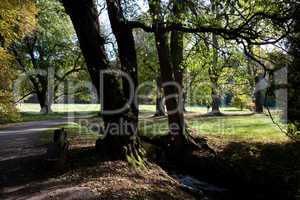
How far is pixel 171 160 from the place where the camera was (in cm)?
1686

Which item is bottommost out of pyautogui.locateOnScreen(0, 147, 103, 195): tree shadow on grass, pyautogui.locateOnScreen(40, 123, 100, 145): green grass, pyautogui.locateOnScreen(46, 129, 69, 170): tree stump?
pyautogui.locateOnScreen(0, 147, 103, 195): tree shadow on grass

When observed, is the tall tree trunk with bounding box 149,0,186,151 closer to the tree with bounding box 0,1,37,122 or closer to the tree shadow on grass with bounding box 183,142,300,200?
the tree shadow on grass with bounding box 183,142,300,200

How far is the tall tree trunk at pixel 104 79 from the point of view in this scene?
39.3 feet

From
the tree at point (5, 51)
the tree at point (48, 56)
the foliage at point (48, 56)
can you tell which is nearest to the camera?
the tree at point (5, 51)

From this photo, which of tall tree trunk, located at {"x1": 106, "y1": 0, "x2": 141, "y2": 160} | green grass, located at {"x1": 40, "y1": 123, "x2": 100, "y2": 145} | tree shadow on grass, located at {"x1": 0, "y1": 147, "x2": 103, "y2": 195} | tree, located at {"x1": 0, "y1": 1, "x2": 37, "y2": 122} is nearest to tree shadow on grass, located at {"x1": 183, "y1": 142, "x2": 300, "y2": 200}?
tall tree trunk, located at {"x1": 106, "y1": 0, "x2": 141, "y2": 160}

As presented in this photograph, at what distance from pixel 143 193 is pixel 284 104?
8.52 meters

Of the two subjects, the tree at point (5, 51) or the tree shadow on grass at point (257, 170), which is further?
the tree at point (5, 51)

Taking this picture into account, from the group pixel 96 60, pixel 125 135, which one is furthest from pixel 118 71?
pixel 125 135

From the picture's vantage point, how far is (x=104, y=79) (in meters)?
12.1

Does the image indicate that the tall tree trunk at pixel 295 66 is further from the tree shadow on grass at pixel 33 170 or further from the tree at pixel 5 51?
the tree at pixel 5 51

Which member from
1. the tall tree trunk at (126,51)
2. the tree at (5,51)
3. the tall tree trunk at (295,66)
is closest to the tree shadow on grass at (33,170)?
the tall tree trunk at (126,51)

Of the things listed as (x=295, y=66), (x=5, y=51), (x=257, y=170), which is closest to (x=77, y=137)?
(x=5, y=51)

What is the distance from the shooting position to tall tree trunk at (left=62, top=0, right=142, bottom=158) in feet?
39.3

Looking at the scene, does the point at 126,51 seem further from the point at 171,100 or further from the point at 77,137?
the point at 77,137
